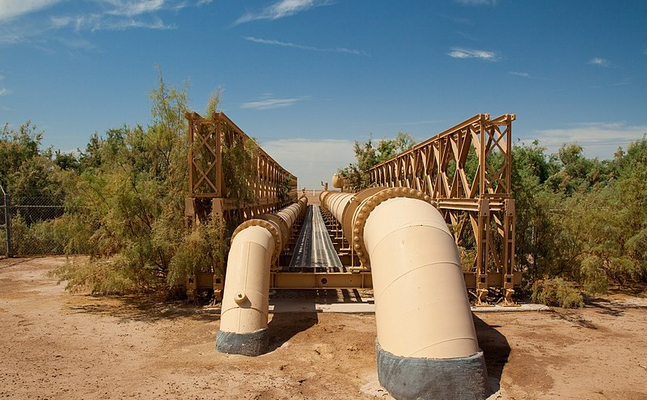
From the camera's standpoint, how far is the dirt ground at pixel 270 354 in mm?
6828

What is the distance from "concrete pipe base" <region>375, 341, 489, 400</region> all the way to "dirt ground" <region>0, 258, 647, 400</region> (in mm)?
524

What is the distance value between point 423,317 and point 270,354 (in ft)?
11.3

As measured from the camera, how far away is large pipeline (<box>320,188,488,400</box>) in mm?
6098

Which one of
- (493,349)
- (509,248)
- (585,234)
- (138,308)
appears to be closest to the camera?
(493,349)

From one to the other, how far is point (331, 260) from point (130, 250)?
9443 millimetres

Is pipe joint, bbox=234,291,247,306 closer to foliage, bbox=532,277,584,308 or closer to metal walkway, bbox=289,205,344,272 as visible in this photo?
metal walkway, bbox=289,205,344,272

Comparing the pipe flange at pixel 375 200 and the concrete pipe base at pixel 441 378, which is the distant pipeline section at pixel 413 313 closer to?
the concrete pipe base at pixel 441 378

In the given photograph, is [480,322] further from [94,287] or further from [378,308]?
[94,287]

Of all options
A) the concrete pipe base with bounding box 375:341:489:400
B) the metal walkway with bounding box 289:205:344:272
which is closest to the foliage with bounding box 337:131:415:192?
the metal walkway with bounding box 289:205:344:272

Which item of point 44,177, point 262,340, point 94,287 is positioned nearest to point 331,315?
point 262,340

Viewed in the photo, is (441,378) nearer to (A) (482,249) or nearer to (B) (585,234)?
(A) (482,249)

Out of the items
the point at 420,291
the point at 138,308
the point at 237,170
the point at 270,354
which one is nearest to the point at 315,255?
the point at 237,170

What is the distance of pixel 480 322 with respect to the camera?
10758 millimetres

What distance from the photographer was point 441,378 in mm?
6051
